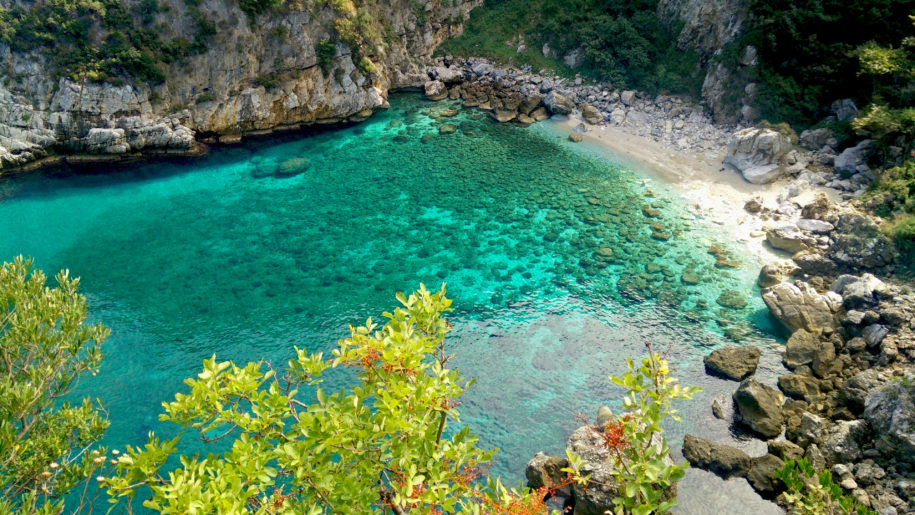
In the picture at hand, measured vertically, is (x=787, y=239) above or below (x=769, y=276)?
above

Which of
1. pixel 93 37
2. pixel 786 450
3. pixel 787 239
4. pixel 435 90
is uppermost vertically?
pixel 93 37

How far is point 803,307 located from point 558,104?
2379 cm

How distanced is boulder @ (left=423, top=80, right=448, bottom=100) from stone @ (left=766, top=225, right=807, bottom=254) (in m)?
27.1

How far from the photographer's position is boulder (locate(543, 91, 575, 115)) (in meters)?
40.7

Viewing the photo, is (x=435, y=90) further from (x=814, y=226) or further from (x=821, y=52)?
(x=814, y=226)

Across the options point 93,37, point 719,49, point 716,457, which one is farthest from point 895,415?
point 93,37

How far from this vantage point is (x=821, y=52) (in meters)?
32.5

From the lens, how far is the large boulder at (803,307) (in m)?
22.1

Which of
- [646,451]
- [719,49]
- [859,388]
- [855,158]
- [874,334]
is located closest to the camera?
[646,451]

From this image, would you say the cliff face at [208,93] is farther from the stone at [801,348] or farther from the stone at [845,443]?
the stone at [845,443]

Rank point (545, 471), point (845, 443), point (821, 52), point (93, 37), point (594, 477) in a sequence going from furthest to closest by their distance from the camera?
point (93, 37) → point (821, 52) → point (545, 471) → point (845, 443) → point (594, 477)

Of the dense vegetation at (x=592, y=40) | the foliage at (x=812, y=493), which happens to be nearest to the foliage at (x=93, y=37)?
the dense vegetation at (x=592, y=40)

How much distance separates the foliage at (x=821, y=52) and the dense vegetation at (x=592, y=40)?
16.5ft

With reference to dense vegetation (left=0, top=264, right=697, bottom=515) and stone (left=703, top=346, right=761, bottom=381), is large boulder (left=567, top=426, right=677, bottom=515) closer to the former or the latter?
stone (left=703, top=346, right=761, bottom=381)
